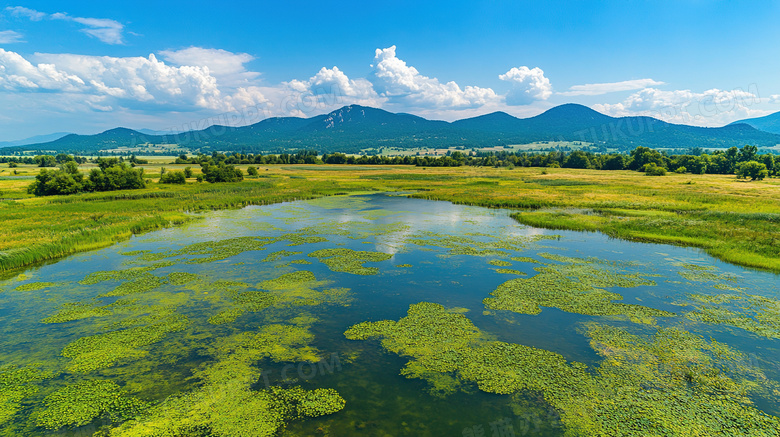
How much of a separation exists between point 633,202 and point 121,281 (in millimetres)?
55501

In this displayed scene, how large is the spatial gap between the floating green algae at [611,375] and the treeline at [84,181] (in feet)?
222

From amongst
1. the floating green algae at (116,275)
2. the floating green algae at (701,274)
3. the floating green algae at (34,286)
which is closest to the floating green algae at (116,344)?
the floating green algae at (116,275)

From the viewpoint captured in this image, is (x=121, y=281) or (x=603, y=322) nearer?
(x=603, y=322)

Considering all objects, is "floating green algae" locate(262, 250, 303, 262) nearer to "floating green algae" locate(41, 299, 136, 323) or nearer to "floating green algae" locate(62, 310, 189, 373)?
"floating green algae" locate(41, 299, 136, 323)

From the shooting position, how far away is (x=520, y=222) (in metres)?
38.1

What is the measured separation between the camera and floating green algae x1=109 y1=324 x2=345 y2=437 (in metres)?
9.23

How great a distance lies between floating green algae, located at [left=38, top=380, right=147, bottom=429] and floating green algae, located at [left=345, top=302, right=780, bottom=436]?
24.3 feet

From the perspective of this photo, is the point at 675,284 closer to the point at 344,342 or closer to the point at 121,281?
the point at 344,342

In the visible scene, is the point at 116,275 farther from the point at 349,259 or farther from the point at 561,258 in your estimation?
the point at 561,258

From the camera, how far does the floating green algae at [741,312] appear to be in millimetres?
14977

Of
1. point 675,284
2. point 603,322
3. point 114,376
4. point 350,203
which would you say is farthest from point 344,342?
point 350,203

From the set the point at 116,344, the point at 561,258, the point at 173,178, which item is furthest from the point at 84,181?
the point at 561,258

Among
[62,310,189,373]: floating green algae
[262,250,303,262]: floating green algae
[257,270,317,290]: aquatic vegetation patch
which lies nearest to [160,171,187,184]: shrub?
[262,250,303,262]: floating green algae

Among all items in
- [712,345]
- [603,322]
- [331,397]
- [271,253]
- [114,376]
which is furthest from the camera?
[271,253]
